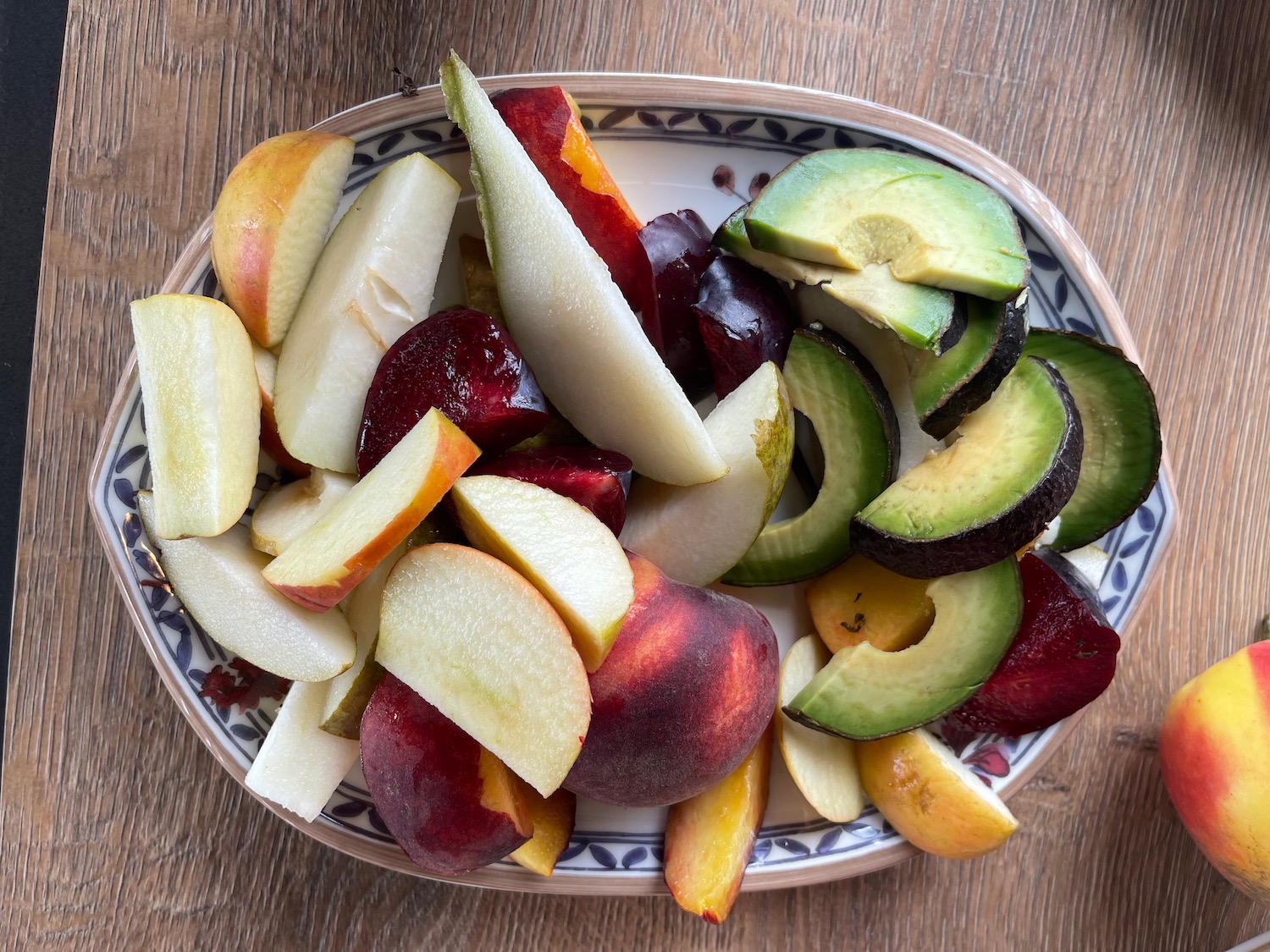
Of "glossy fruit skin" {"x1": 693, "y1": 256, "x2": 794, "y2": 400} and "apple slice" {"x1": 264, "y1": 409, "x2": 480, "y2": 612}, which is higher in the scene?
"glossy fruit skin" {"x1": 693, "y1": 256, "x2": 794, "y2": 400}

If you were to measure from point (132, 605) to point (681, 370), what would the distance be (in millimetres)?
679

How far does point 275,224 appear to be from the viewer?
0.90 metres

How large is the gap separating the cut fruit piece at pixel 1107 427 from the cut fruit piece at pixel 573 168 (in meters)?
0.46

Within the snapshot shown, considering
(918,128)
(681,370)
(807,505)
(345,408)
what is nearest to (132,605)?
(345,408)

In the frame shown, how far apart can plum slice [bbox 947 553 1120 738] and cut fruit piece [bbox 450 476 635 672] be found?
458mm

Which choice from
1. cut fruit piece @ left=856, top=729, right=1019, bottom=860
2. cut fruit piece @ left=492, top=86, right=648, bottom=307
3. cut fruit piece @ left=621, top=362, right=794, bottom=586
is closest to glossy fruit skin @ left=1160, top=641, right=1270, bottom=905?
cut fruit piece @ left=856, top=729, right=1019, bottom=860

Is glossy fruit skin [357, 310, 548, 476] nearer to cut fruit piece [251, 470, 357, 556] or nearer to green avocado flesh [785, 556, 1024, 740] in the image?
cut fruit piece [251, 470, 357, 556]

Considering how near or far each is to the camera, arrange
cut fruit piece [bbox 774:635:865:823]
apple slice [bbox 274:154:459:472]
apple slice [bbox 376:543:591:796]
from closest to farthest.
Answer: apple slice [bbox 376:543:591:796] → apple slice [bbox 274:154:459:472] → cut fruit piece [bbox 774:635:865:823]

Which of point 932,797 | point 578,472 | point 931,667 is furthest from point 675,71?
point 932,797

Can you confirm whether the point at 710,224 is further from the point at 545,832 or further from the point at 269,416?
the point at 545,832

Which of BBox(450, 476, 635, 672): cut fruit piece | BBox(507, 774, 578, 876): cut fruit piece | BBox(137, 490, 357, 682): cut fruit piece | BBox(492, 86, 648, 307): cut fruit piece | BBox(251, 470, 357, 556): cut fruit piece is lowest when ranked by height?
BBox(507, 774, 578, 876): cut fruit piece

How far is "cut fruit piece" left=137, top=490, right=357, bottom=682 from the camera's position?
2.86 ft

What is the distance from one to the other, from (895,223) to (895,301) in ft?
0.27

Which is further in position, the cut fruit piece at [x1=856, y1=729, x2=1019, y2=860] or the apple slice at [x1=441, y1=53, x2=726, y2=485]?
the cut fruit piece at [x1=856, y1=729, x2=1019, y2=860]
